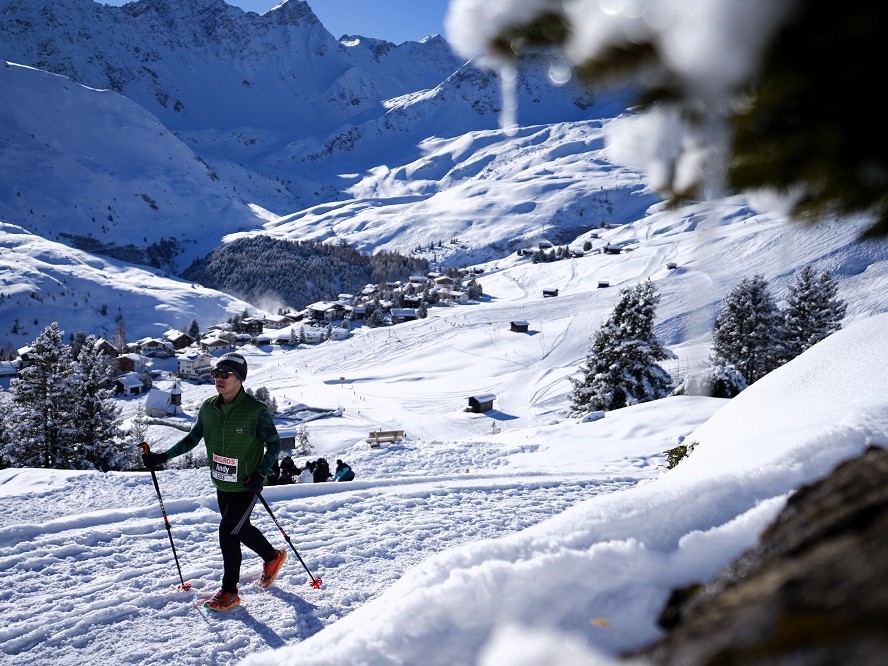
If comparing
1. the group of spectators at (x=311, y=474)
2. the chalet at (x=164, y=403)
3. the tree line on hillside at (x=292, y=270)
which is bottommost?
the chalet at (x=164, y=403)

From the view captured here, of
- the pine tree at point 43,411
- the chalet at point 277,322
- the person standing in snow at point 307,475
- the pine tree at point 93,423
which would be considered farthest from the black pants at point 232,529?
the chalet at point 277,322

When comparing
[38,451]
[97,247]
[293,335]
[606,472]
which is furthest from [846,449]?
[97,247]

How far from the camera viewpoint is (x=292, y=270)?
14262 cm

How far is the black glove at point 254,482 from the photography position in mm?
4715

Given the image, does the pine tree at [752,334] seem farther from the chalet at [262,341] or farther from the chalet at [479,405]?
the chalet at [262,341]

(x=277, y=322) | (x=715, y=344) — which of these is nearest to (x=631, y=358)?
(x=715, y=344)

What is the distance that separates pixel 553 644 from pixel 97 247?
21251 centimetres

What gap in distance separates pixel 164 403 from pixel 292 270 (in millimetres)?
92717

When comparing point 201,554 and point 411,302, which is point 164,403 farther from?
point 201,554

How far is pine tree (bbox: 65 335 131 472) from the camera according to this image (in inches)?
897

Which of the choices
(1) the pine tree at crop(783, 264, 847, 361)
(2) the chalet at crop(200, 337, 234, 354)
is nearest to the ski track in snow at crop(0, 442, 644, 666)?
(1) the pine tree at crop(783, 264, 847, 361)

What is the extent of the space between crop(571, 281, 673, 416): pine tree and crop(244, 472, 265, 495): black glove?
782 inches

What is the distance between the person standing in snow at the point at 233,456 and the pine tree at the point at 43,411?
22.2 metres

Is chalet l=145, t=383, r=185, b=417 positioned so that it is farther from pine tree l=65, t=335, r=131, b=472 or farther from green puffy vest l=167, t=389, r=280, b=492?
green puffy vest l=167, t=389, r=280, b=492
